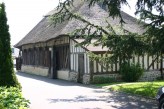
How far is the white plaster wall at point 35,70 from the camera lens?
116ft

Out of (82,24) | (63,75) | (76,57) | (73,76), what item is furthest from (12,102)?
(63,75)

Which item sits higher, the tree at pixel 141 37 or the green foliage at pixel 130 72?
the tree at pixel 141 37

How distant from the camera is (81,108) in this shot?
14.0 m

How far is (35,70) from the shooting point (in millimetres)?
39219

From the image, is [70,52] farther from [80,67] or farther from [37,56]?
[37,56]

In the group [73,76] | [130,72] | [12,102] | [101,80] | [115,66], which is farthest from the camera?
[73,76]

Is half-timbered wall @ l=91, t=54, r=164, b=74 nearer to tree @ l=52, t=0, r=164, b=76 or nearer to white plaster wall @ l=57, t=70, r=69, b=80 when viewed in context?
white plaster wall @ l=57, t=70, r=69, b=80

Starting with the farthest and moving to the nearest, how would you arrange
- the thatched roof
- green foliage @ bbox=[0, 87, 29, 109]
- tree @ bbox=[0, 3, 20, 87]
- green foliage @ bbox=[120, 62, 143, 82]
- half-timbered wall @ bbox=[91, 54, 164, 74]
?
the thatched roof
green foliage @ bbox=[120, 62, 143, 82]
half-timbered wall @ bbox=[91, 54, 164, 74]
tree @ bbox=[0, 3, 20, 87]
green foliage @ bbox=[0, 87, 29, 109]

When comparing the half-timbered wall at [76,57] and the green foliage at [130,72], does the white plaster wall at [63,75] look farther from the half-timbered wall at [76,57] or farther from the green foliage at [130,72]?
the green foliage at [130,72]

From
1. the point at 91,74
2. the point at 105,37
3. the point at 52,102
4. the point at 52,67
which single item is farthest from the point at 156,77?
the point at 52,102

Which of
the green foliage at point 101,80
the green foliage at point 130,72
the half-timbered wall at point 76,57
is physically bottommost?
the green foliage at point 101,80

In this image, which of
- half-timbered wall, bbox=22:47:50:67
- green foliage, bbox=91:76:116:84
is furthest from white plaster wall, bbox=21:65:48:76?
green foliage, bbox=91:76:116:84

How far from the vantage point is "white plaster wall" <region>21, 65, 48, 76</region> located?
3544 centimetres

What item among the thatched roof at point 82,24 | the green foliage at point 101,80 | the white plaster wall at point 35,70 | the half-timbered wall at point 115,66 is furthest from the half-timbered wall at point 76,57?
the white plaster wall at point 35,70
